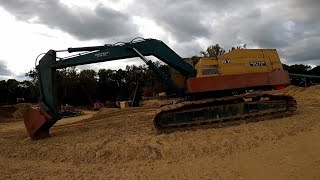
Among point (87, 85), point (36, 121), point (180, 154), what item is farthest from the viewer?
point (87, 85)

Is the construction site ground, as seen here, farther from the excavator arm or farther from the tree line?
the tree line

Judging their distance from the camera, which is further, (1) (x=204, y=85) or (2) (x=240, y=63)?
(2) (x=240, y=63)

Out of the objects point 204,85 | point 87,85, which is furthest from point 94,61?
point 87,85

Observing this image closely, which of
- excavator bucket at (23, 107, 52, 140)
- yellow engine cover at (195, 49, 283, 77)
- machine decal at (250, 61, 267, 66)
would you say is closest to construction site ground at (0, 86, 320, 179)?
excavator bucket at (23, 107, 52, 140)

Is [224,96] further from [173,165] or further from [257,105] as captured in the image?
[173,165]

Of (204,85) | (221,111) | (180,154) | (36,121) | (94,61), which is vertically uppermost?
(94,61)

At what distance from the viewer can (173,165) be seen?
7.65 m

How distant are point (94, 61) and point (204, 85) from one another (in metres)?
3.61

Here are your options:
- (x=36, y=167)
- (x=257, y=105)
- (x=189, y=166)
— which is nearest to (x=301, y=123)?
(x=257, y=105)

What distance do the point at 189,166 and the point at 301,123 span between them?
4.66 metres

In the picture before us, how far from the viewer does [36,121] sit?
1110 centimetres

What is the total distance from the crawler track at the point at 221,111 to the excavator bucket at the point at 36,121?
11.2 ft

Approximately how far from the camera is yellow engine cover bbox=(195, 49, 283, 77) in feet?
38.1

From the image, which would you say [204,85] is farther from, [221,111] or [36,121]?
[36,121]
